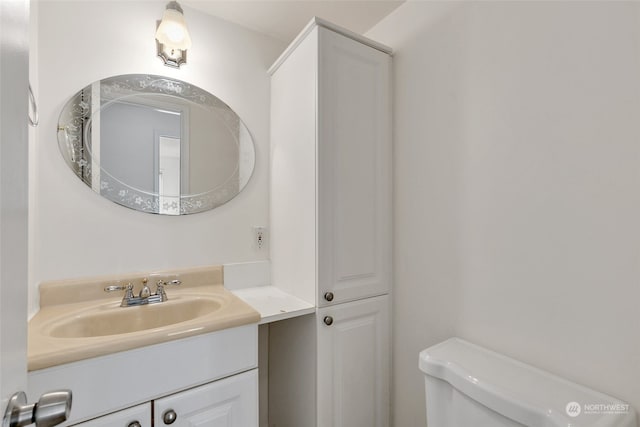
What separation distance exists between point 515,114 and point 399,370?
121 centimetres

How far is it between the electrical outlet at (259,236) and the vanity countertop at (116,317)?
0.25 metres

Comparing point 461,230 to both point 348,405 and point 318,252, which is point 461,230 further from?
point 348,405

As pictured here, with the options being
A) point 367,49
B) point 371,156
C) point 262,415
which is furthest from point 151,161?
point 262,415

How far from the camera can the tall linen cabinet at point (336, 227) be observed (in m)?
1.23

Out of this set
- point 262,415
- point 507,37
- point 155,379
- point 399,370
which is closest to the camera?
point 155,379

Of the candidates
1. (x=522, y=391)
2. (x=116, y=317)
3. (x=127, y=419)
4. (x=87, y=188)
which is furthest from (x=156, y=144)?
(x=522, y=391)

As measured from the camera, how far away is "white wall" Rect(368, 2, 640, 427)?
791 mm

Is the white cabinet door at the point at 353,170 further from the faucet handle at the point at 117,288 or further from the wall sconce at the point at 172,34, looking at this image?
the faucet handle at the point at 117,288

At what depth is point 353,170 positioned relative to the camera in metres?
1.31

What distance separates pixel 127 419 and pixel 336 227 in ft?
3.07

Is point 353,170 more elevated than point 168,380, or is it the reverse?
point 353,170

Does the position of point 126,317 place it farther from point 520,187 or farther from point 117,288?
point 520,187

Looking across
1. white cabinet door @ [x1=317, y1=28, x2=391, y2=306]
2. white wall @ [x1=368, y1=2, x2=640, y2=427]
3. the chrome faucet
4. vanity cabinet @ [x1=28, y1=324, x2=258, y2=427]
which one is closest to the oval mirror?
the chrome faucet

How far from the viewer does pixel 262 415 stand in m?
1.61
